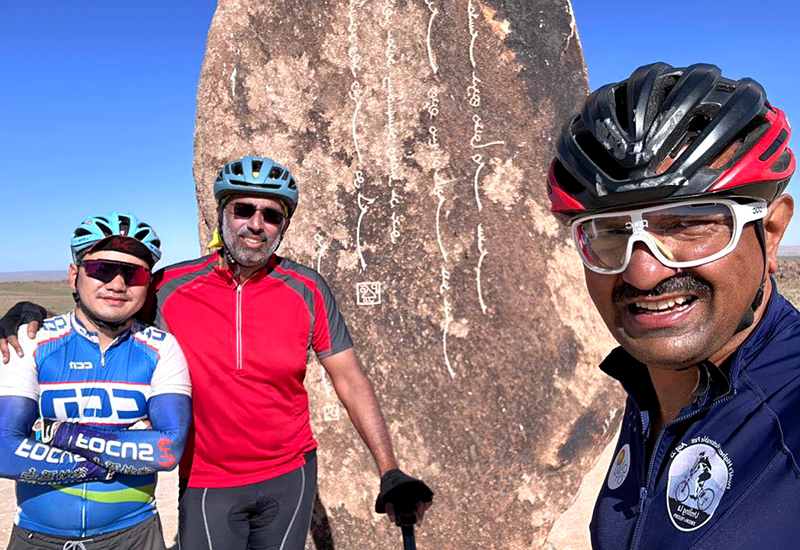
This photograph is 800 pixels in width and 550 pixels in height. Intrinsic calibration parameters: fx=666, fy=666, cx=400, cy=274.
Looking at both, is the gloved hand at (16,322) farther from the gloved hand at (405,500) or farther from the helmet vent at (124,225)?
the gloved hand at (405,500)

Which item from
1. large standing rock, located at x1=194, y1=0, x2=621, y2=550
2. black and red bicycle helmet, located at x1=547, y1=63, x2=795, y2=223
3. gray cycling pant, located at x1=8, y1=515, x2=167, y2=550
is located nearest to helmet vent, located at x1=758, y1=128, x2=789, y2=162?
black and red bicycle helmet, located at x1=547, y1=63, x2=795, y2=223

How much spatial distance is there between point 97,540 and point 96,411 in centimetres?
46

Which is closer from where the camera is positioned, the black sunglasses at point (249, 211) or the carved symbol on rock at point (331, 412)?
the black sunglasses at point (249, 211)

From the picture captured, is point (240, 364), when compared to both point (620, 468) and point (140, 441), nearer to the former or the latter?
point (140, 441)

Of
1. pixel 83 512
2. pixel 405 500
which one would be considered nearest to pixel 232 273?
pixel 83 512

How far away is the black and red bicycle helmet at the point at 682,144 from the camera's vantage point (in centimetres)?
127

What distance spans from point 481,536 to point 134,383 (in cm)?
246

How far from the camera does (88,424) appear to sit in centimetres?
235

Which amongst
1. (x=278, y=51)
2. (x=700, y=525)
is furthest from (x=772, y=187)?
(x=278, y=51)

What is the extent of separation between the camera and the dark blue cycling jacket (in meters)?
1.01

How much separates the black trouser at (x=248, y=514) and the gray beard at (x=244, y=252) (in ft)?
2.77

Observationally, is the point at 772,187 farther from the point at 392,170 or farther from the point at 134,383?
the point at 392,170

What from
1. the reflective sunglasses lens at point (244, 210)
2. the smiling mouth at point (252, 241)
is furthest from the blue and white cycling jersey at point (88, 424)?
the reflective sunglasses lens at point (244, 210)

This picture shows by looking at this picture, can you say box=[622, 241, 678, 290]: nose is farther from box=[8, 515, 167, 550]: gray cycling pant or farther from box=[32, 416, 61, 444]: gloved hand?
box=[8, 515, 167, 550]: gray cycling pant
